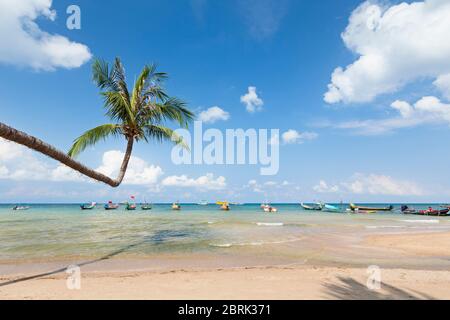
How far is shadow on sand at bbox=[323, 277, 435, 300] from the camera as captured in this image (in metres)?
5.95

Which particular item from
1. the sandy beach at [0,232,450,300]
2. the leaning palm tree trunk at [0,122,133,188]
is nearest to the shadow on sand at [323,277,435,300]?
the sandy beach at [0,232,450,300]

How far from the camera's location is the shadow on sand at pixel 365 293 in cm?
595

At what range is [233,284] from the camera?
23.1 feet

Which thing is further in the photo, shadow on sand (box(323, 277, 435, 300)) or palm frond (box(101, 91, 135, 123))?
palm frond (box(101, 91, 135, 123))

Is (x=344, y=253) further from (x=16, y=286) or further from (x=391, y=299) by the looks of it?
(x=16, y=286)

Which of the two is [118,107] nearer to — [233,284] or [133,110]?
[133,110]

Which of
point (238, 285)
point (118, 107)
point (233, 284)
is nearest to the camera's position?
point (238, 285)

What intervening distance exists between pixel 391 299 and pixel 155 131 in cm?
902

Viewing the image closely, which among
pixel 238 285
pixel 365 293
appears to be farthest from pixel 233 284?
pixel 365 293

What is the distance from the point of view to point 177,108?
10.6 meters

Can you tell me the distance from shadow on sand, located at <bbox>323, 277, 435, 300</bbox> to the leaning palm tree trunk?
22.7 feet

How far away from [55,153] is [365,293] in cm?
786

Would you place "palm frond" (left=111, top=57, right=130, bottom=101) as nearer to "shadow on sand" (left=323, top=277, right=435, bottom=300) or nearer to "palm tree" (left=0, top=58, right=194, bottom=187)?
"palm tree" (left=0, top=58, right=194, bottom=187)
